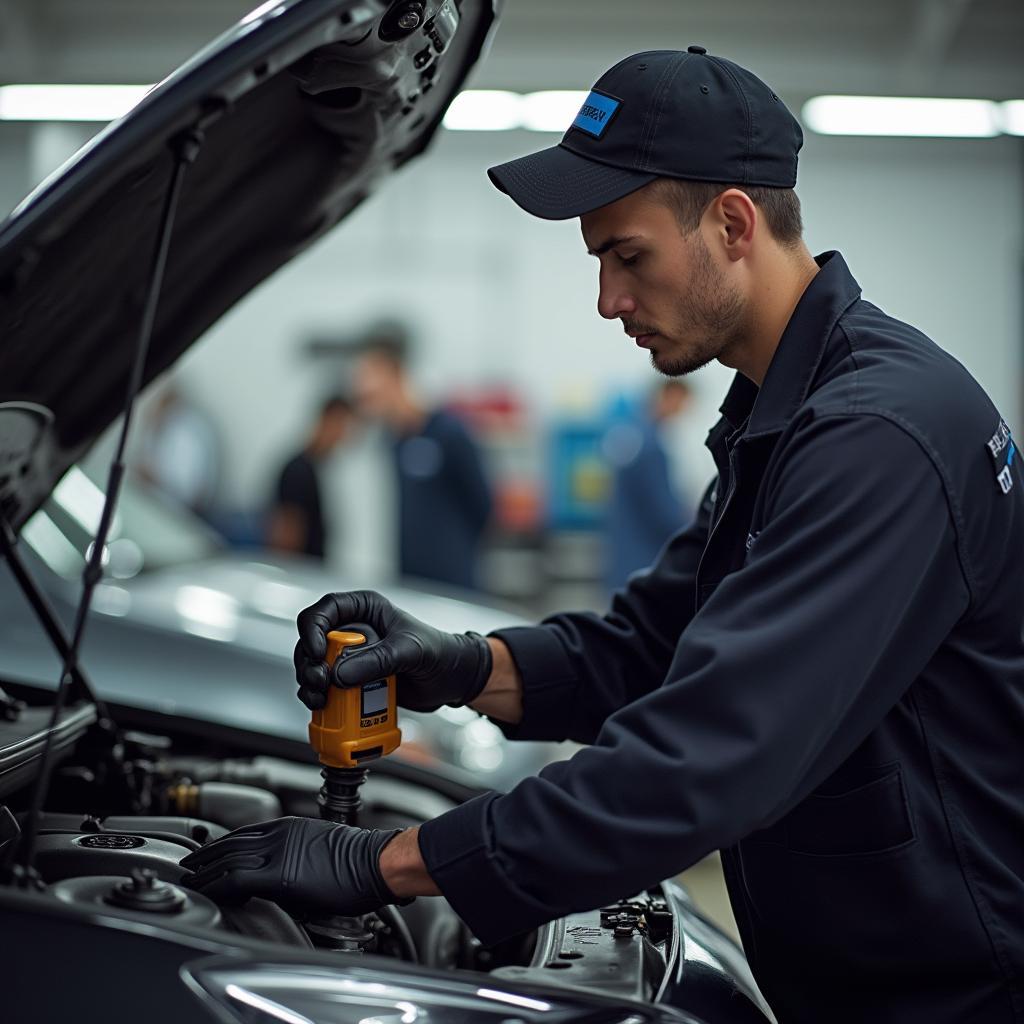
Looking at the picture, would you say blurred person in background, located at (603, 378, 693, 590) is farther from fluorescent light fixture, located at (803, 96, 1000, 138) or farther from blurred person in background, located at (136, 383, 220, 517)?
blurred person in background, located at (136, 383, 220, 517)

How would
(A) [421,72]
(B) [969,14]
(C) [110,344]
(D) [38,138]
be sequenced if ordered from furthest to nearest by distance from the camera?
(D) [38,138]
(B) [969,14]
(C) [110,344]
(A) [421,72]

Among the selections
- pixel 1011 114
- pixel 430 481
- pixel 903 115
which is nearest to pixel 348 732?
pixel 430 481

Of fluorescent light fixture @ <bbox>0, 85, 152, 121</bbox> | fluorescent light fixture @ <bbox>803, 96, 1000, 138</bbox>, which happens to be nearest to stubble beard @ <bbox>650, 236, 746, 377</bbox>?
fluorescent light fixture @ <bbox>0, 85, 152, 121</bbox>

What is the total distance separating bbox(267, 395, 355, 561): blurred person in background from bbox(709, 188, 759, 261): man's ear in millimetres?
4574

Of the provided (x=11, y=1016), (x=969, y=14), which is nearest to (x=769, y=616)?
(x=11, y=1016)

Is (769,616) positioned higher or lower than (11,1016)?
higher

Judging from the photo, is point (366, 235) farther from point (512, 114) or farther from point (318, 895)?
point (318, 895)

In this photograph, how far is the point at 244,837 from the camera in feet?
4.88

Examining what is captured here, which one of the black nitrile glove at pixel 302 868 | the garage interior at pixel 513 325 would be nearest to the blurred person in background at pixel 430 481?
the garage interior at pixel 513 325

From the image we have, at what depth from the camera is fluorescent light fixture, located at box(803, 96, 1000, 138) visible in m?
8.35

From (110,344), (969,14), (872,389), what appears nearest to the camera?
(872,389)

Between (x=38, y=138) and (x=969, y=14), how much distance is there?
22.4ft

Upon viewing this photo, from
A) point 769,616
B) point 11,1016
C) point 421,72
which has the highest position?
point 421,72

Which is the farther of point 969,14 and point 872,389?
point 969,14
